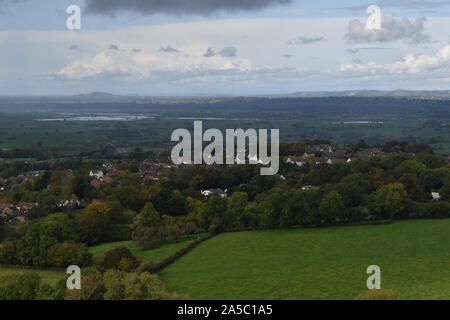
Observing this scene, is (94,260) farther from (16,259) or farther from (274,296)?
(274,296)

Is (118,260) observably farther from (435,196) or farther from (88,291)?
(435,196)

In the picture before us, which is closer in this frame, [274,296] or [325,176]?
[274,296]

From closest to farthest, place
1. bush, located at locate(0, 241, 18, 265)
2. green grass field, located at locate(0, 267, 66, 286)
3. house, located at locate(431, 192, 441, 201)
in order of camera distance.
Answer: green grass field, located at locate(0, 267, 66, 286) → bush, located at locate(0, 241, 18, 265) → house, located at locate(431, 192, 441, 201)

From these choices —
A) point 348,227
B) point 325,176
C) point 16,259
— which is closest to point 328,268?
point 348,227

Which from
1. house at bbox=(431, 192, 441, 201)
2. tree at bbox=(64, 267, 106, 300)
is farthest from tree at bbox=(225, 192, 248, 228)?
tree at bbox=(64, 267, 106, 300)

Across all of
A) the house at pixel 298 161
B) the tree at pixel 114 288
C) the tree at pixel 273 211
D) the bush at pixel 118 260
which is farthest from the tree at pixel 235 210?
the house at pixel 298 161

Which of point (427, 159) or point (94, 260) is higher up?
point (427, 159)

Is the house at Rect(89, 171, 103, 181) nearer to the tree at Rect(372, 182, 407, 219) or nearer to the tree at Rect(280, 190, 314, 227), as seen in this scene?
the tree at Rect(280, 190, 314, 227)
